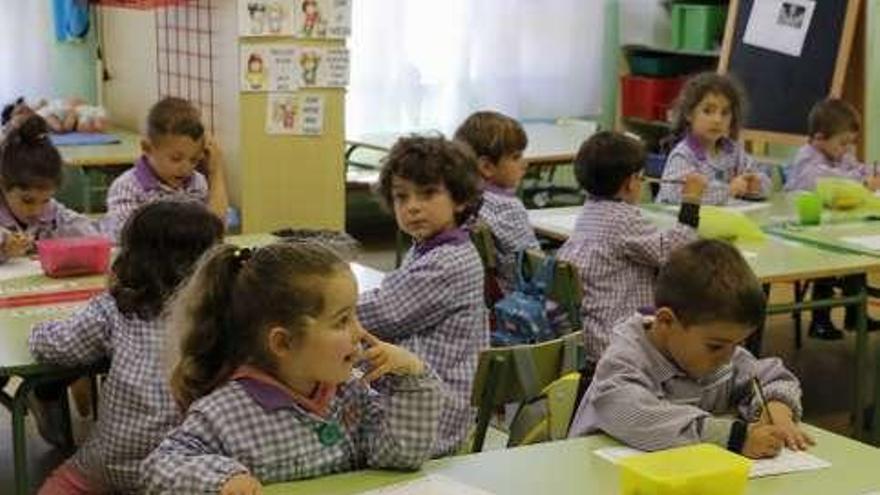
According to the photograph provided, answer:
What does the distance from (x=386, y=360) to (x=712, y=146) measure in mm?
3518

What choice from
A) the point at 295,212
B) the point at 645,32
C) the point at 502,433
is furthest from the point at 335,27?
the point at 645,32

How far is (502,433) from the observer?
3227mm

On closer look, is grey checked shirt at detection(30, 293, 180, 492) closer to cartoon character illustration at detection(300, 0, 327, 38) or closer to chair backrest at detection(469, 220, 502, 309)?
chair backrest at detection(469, 220, 502, 309)

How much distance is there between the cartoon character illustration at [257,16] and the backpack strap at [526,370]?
270 cm

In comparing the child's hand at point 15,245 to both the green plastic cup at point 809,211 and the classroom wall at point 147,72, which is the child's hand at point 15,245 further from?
the green plastic cup at point 809,211

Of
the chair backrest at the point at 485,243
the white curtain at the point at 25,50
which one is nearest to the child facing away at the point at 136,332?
the chair backrest at the point at 485,243

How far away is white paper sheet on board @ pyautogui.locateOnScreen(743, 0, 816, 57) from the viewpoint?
705cm

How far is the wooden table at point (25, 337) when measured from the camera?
9.30 feet

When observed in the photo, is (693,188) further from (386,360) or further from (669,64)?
(669,64)

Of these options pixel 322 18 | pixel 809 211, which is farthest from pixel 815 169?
pixel 322 18

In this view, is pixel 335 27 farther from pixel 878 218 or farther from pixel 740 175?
pixel 878 218

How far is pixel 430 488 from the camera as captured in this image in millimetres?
2008

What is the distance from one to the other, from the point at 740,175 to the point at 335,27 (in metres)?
1.77

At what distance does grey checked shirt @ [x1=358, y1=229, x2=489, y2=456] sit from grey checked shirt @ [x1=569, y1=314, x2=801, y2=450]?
67 centimetres
